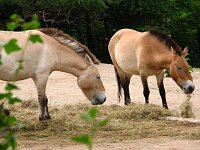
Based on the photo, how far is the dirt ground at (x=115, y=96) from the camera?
5.91 metres

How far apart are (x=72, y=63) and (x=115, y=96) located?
15.2ft

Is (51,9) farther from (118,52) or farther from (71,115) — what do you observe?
(71,115)

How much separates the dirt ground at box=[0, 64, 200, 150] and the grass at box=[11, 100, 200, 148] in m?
0.37

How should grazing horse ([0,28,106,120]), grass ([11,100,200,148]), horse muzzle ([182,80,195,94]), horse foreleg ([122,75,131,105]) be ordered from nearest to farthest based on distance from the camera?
grass ([11,100,200,148]) → grazing horse ([0,28,106,120]) → horse muzzle ([182,80,195,94]) → horse foreleg ([122,75,131,105])

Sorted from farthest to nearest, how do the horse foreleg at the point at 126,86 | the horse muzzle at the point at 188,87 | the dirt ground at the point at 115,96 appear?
1. the horse foreleg at the point at 126,86
2. the horse muzzle at the point at 188,87
3. the dirt ground at the point at 115,96

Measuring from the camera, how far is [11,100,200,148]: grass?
659 cm

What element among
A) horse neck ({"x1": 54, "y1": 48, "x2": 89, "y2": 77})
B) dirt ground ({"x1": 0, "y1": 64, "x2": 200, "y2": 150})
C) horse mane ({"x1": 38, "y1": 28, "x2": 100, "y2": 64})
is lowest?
dirt ground ({"x1": 0, "y1": 64, "x2": 200, "y2": 150})

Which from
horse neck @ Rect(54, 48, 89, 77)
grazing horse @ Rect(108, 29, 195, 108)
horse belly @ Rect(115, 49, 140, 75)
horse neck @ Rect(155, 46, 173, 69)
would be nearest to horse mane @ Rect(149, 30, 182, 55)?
grazing horse @ Rect(108, 29, 195, 108)

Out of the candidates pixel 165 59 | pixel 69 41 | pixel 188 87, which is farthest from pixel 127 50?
pixel 69 41

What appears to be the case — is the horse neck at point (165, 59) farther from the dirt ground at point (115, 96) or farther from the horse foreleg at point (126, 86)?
the horse foreleg at point (126, 86)

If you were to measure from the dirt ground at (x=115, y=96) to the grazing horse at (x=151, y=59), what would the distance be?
1.89 ft

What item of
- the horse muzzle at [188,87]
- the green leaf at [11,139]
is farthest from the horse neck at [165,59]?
the green leaf at [11,139]

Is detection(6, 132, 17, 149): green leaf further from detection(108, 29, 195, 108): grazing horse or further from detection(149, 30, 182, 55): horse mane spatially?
detection(149, 30, 182, 55): horse mane

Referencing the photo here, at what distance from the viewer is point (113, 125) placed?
7262 mm
